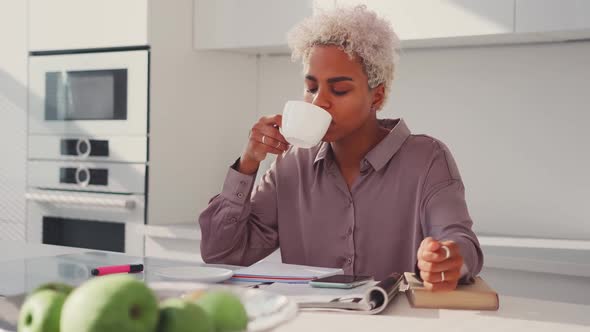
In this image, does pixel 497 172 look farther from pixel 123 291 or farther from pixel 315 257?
pixel 123 291

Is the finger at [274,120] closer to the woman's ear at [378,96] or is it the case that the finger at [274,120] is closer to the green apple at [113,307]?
the woman's ear at [378,96]

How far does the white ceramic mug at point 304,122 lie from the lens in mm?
1452

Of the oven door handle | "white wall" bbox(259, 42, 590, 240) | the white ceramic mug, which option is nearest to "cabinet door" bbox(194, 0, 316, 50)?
"white wall" bbox(259, 42, 590, 240)

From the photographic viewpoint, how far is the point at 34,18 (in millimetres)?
3178

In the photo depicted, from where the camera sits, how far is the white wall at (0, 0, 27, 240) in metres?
3.21

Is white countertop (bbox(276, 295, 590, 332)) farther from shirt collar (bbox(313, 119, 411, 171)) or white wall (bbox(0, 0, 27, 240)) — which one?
white wall (bbox(0, 0, 27, 240))

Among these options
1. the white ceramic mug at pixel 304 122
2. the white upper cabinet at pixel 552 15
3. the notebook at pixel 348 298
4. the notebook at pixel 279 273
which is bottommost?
the notebook at pixel 279 273

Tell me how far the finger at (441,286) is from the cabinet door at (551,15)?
60.0 inches

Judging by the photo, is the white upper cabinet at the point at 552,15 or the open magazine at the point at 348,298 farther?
the white upper cabinet at the point at 552,15

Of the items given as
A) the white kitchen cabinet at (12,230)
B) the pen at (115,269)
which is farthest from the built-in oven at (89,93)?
the pen at (115,269)

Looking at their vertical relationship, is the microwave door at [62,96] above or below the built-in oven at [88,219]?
above

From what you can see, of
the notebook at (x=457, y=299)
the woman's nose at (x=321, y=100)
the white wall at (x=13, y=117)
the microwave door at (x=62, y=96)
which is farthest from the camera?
the white wall at (x=13, y=117)

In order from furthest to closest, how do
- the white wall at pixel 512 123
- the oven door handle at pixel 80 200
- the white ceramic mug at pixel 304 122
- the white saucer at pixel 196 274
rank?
the oven door handle at pixel 80 200, the white wall at pixel 512 123, the white ceramic mug at pixel 304 122, the white saucer at pixel 196 274

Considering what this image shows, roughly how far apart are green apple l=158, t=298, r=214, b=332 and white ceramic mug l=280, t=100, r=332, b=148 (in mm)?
878
